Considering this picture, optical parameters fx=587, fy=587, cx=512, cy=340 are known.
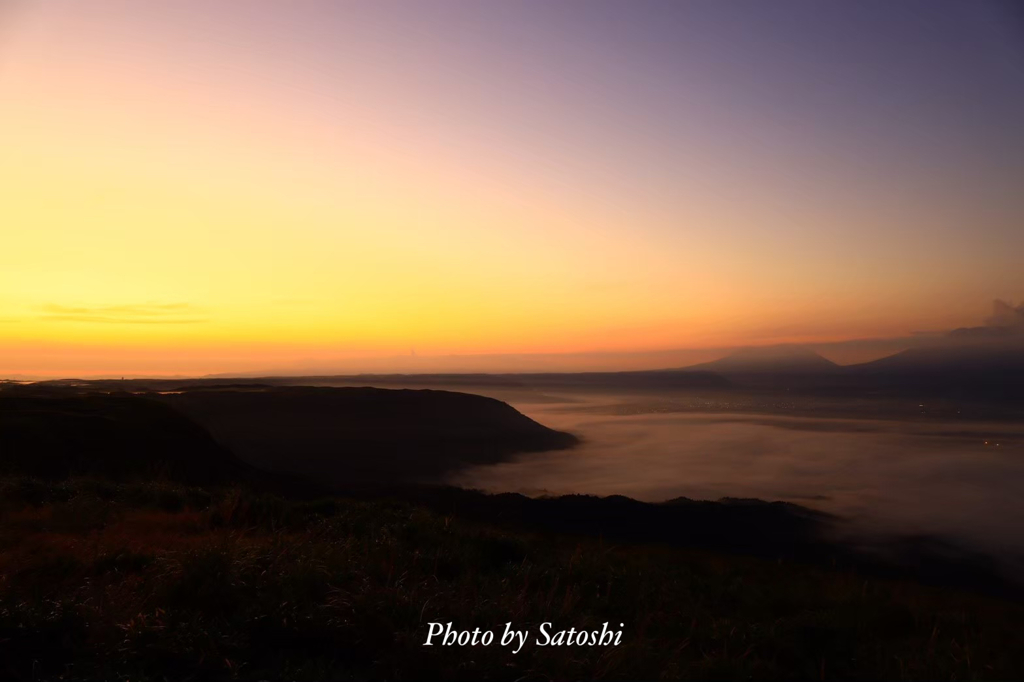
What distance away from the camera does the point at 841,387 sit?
653 ft

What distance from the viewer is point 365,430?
50.8m

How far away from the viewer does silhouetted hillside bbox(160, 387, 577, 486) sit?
1532 inches

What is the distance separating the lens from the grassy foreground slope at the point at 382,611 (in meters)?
5.74

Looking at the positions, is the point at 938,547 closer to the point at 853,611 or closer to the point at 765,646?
the point at 853,611

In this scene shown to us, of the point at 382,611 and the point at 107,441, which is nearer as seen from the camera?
the point at 382,611

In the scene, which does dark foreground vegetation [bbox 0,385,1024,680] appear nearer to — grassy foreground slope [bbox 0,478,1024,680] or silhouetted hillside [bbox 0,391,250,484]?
grassy foreground slope [bbox 0,478,1024,680]

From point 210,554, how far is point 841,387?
224 metres

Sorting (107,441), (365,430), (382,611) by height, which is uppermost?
(382,611)

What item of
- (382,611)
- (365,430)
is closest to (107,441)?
(365,430)

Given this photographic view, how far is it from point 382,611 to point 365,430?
4588 cm

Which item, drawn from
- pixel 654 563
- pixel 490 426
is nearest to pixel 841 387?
pixel 490 426

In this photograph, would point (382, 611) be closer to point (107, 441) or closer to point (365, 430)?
point (107, 441)

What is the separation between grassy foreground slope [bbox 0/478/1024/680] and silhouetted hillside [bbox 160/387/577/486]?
19488 millimetres

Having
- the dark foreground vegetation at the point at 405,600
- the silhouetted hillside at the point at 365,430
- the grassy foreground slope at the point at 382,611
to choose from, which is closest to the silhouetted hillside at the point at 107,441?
the dark foreground vegetation at the point at 405,600
